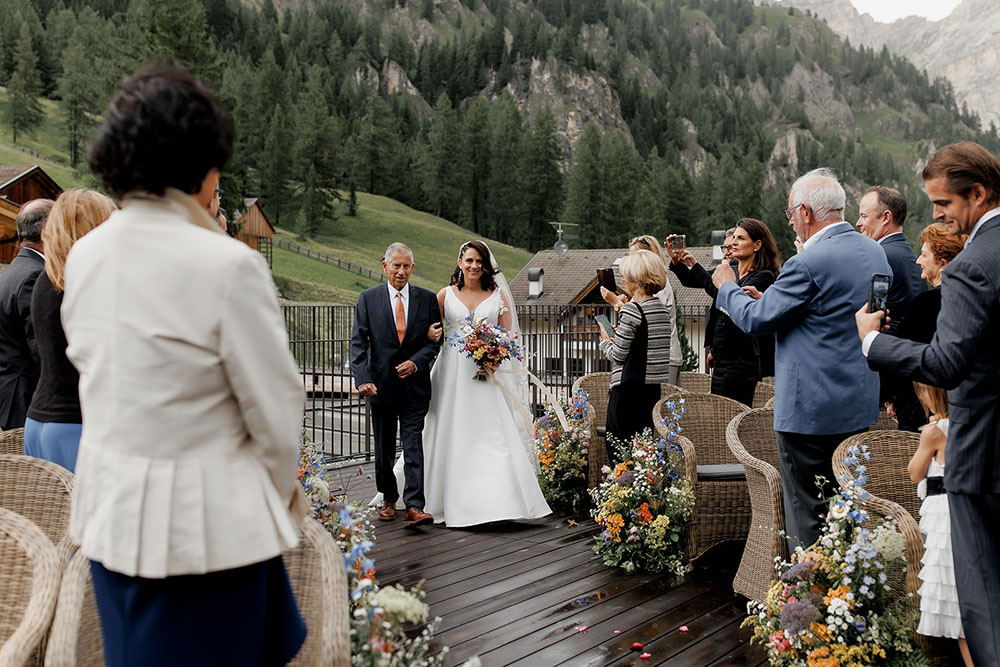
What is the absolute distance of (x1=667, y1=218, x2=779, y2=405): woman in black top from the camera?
543cm

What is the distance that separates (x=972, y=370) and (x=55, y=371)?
3.39 m

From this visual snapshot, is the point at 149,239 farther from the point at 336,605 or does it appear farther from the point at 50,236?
the point at 50,236

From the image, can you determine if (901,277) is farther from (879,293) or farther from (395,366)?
(395,366)

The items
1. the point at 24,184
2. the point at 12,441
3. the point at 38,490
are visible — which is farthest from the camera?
the point at 24,184

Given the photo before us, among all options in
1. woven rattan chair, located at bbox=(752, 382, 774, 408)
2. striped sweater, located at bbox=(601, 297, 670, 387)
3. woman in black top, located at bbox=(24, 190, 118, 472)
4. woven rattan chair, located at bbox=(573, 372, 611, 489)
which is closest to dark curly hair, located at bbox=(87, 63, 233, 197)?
woman in black top, located at bbox=(24, 190, 118, 472)

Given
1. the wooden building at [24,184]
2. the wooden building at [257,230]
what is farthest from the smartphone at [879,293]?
the wooden building at [257,230]

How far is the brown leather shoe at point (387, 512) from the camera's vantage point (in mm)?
Result: 6137

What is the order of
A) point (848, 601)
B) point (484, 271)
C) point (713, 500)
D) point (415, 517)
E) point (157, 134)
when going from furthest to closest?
point (484, 271) < point (415, 517) < point (713, 500) < point (848, 601) < point (157, 134)

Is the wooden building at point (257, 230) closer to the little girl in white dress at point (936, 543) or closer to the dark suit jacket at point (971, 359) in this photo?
the little girl in white dress at point (936, 543)

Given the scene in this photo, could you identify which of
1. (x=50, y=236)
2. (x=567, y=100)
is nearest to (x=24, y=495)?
(x=50, y=236)

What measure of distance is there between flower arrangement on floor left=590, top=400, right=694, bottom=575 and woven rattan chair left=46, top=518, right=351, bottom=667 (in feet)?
8.83

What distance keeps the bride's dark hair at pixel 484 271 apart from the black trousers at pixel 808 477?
3.24 metres

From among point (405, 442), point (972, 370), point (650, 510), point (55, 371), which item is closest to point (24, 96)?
point (405, 442)

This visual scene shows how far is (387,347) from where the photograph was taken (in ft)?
20.0
